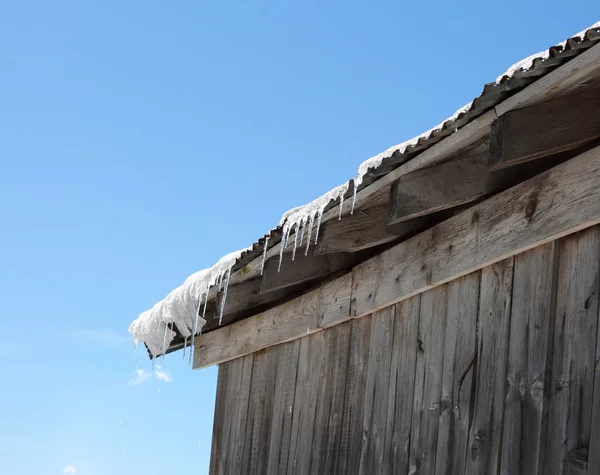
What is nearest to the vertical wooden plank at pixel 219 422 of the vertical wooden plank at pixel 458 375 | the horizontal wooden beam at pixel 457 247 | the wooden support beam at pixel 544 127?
the horizontal wooden beam at pixel 457 247

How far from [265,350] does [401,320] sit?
5.97 ft

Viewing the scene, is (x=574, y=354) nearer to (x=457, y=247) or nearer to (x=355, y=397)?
(x=457, y=247)

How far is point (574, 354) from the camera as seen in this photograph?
3568 mm

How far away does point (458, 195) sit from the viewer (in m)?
4.32

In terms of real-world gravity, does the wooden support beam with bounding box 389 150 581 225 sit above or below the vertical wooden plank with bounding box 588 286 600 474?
above

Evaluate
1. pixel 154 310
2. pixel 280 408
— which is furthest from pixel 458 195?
pixel 154 310

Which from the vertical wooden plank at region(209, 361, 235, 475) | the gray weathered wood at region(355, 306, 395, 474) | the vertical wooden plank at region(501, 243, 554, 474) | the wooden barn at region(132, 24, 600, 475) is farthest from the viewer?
the vertical wooden plank at region(209, 361, 235, 475)

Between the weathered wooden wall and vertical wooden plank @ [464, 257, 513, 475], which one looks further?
vertical wooden plank @ [464, 257, 513, 475]

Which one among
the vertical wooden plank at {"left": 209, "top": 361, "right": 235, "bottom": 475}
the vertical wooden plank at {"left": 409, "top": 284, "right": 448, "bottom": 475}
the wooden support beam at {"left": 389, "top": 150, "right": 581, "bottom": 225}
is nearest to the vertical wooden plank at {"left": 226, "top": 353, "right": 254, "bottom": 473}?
the vertical wooden plank at {"left": 209, "top": 361, "right": 235, "bottom": 475}

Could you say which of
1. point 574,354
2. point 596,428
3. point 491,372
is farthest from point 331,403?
point 596,428

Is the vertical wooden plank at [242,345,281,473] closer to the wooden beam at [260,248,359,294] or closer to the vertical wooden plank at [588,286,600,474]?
the wooden beam at [260,248,359,294]

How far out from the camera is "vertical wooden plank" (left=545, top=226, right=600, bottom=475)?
3.46 metres

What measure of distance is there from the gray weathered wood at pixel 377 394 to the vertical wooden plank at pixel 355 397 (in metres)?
0.08

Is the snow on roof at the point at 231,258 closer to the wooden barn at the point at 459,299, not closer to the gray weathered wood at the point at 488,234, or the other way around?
the wooden barn at the point at 459,299
